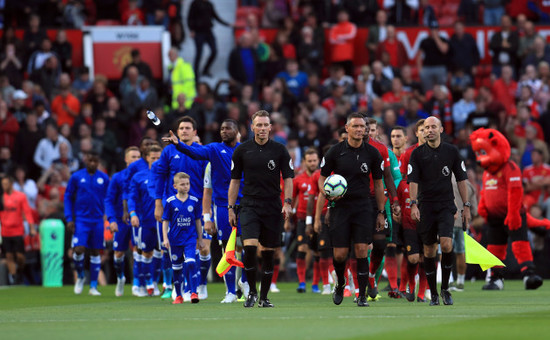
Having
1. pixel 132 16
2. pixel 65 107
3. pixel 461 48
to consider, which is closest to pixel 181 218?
pixel 65 107

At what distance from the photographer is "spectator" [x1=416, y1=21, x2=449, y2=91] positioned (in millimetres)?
31406

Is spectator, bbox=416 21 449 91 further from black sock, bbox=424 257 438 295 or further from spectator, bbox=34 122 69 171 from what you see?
black sock, bbox=424 257 438 295

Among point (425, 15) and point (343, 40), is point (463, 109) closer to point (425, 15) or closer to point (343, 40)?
point (343, 40)

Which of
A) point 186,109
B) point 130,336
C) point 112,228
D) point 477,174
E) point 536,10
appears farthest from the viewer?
point 536,10

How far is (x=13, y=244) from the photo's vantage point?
26844mm

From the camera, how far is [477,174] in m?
26.5

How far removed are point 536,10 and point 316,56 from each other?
7.04 metres

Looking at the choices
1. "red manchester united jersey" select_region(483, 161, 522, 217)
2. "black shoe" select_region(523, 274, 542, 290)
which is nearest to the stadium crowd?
"red manchester united jersey" select_region(483, 161, 522, 217)

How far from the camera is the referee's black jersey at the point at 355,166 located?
15.4 meters

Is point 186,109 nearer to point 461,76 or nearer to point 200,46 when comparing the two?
point 200,46

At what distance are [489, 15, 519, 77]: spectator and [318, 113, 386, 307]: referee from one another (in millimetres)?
16846

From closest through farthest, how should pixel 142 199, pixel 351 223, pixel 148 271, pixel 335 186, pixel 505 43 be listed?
→ pixel 335 186 < pixel 351 223 < pixel 142 199 < pixel 148 271 < pixel 505 43

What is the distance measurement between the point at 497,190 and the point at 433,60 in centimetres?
1135

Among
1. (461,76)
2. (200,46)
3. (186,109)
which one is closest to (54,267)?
(186,109)
